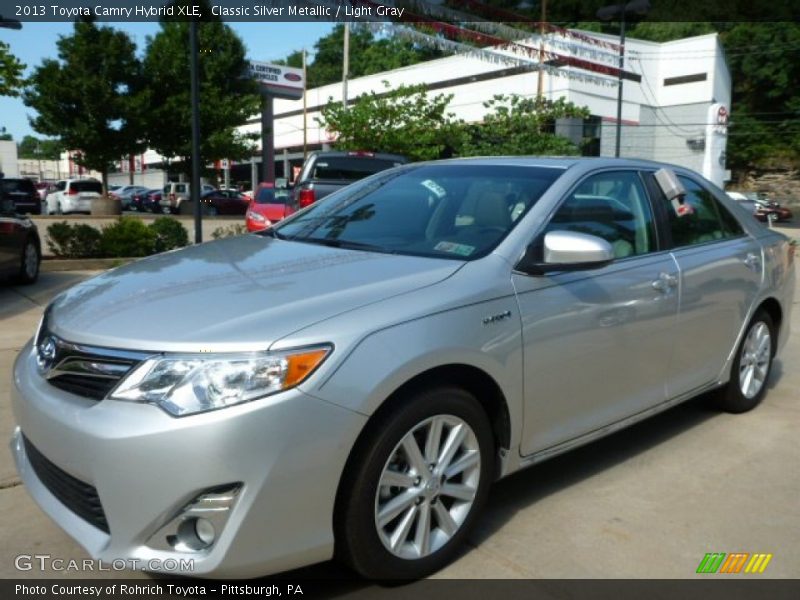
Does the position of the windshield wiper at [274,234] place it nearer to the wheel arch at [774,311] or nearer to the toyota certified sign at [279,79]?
the wheel arch at [774,311]

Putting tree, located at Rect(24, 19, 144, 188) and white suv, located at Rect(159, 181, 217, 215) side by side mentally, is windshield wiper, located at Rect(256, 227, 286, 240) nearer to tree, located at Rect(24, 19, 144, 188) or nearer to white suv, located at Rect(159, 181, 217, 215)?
tree, located at Rect(24, 19, 144, 188)

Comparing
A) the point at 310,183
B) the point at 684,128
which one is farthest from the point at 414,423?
the point at 684,128

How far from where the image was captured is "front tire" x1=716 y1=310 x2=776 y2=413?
4.78m

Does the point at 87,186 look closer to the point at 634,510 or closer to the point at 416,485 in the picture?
the point at 634,510

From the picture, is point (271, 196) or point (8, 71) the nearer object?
point (8, 71)

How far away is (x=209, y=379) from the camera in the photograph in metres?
2.39

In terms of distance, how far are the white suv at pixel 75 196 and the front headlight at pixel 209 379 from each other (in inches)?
1180

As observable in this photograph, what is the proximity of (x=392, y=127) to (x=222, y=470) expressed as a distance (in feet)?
64.0

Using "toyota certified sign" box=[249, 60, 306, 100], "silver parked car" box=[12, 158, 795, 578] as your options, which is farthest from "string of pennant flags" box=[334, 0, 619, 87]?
"silver parked car" box=[12, 158, 795, 578]

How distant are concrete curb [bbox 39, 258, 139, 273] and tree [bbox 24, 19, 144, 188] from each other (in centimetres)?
2003

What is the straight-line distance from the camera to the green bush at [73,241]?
1118 cm

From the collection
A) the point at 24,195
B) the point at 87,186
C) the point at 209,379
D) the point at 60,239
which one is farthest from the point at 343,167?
the point at 87,186

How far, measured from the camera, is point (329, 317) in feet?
8.48

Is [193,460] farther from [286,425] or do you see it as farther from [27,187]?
[27,187]
